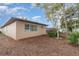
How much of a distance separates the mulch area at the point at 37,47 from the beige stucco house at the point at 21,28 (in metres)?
0.07

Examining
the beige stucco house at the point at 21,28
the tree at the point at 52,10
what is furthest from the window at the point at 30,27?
the tree at the point at 52,10

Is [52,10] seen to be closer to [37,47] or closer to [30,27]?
[30,27]

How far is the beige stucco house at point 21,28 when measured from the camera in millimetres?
2893

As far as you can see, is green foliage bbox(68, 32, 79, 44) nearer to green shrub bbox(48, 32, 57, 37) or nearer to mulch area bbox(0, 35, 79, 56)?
mulch area bbox(0, 35, 79, 56)

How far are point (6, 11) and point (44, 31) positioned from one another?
718 millimetres

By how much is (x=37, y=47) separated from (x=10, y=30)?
53 centimetres

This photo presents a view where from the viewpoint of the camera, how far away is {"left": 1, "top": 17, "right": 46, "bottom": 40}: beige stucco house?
9.49 ft

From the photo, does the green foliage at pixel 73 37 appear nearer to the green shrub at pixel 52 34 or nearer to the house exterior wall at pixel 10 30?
the green shrub at pixel 52 34

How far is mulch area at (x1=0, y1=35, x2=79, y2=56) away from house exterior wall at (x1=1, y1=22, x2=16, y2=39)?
2.7 inches

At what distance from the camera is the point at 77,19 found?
2918 millimetres

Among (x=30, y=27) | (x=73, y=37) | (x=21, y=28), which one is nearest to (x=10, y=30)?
(x=21, y=28)

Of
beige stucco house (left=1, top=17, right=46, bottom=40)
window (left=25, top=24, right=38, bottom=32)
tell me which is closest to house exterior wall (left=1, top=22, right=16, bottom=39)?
beige stucco house (left=1, top=17, right=46, bottom=40)

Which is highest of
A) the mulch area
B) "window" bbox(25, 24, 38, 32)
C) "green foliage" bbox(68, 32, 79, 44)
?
"window" bbox(25, 24, 38, 32)

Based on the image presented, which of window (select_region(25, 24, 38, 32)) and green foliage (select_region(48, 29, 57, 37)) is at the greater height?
window (select_region(25, 24, 38, 32))
